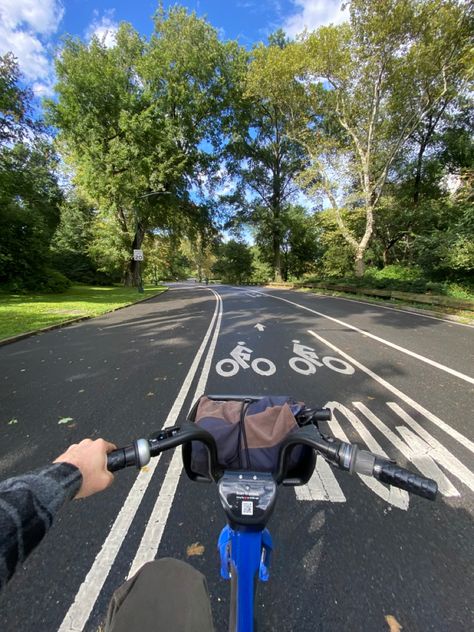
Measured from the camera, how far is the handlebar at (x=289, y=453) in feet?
3.51

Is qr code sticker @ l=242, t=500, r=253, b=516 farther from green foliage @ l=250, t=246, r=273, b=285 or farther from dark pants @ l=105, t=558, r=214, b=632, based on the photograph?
green foliage @ l=250, t=246, r=273, b=285

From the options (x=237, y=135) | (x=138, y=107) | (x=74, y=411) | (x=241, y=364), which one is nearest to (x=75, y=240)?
A: (x=138, y=107)

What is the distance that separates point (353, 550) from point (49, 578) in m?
1.95

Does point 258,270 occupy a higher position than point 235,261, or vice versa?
point 235,261

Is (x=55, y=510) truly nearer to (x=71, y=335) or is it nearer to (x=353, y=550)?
(x=353, y=550)

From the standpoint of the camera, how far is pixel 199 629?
94 cm

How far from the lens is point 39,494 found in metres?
0.94

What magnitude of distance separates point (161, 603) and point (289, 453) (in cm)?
67

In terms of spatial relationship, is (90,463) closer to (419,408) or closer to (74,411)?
(74,411)

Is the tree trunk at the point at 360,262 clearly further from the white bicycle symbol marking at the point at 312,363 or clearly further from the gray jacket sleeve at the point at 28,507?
the gray jacket sleeve at the point at 28,507

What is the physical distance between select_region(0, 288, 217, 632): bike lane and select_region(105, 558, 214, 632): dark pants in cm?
111

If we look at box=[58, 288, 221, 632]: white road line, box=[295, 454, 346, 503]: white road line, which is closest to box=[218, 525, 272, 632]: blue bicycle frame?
box=[58, 288, 221, 632]: white road line

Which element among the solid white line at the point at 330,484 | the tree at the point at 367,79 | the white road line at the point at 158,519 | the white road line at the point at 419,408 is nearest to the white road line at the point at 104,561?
the white road line at the point at 158,519

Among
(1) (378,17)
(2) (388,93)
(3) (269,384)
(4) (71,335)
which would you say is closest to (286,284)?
(2) (388,93)
